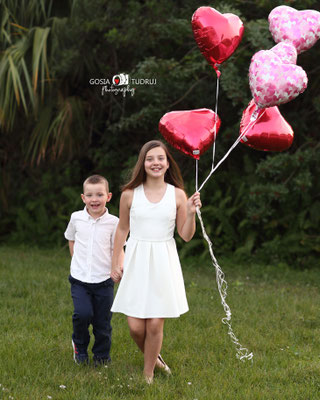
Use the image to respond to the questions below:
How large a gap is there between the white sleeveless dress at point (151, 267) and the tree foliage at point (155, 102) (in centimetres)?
420


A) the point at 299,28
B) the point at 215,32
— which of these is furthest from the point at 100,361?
the point at 299,28

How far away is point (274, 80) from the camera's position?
12.4 feet

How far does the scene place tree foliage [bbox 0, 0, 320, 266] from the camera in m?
8.19

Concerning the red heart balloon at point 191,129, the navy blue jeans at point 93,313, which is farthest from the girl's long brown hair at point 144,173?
the navy blue jeans at point 93,313

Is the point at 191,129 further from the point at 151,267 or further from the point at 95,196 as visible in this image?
the point at 151,267

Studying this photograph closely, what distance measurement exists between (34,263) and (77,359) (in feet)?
13.9

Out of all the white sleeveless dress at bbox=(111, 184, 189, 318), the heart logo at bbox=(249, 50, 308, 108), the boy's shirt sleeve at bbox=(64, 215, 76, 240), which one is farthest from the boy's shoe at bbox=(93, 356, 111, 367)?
the heart logo at bbox=(249, 50, 308, 108)

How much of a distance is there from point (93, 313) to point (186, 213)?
104cm

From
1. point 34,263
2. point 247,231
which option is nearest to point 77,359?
point 34,263

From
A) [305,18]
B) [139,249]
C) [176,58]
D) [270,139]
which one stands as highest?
[176,58]

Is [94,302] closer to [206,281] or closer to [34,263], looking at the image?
[206,281]

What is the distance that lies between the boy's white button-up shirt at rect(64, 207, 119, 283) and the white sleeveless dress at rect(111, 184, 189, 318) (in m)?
0.29

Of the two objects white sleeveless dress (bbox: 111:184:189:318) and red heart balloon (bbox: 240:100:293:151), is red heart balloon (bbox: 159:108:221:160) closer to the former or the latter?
red heart balloon (bbox: 240:100:293:151)

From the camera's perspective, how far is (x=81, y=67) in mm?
9375
